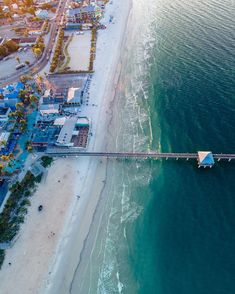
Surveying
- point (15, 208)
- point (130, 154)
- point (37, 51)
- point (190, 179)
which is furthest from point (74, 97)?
point (190, 179)

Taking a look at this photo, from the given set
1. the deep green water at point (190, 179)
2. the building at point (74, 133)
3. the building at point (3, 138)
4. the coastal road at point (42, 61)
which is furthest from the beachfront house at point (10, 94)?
the deep green water at point (190, 179)

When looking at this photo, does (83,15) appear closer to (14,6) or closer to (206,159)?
(14,6)

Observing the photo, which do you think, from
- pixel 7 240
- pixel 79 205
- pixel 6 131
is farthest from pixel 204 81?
pixel 7 240

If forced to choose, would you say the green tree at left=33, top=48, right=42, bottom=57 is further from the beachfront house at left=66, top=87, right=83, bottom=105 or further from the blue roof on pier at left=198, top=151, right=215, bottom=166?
the blue roof on pier at left=198, top=151, right=215, bottom=166

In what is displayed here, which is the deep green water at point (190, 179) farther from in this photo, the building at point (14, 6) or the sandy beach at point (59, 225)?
the building at point (14, 6)

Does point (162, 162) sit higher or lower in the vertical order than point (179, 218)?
higher

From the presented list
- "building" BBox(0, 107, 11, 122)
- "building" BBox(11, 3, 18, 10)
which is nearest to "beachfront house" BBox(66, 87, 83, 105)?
"building" BBox(0, 107, 11, 122)

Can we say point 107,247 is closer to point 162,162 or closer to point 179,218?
point 179,218

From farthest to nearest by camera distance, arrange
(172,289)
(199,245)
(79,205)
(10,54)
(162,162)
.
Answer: (10,54)
(162,162)
(79,205)
(199,245)
(172,289)
